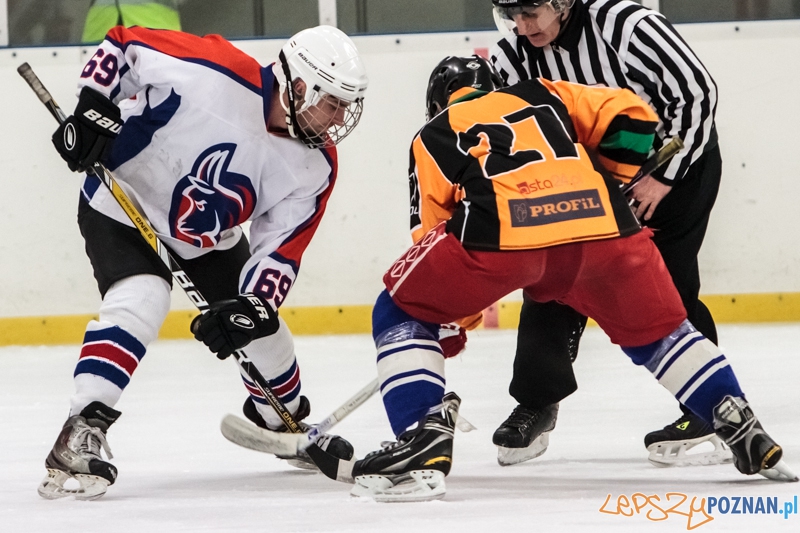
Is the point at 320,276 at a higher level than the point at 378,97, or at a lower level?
lower

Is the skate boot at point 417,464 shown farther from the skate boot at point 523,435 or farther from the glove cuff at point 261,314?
the skate boot at point 523,435

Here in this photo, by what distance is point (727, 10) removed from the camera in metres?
4.92

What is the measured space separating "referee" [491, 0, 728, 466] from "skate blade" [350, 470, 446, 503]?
0.54 metres

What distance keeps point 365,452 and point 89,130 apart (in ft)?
3.04

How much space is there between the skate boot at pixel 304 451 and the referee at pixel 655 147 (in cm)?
33

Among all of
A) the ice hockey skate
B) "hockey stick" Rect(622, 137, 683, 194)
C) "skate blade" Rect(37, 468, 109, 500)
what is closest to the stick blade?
the ice hockey skate

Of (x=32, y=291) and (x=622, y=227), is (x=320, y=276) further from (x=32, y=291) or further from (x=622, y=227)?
(x=622, y=227)

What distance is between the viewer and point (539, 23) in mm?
2391

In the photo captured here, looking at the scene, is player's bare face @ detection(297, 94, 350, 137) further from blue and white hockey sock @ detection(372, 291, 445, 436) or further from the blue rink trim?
the blue rink trim

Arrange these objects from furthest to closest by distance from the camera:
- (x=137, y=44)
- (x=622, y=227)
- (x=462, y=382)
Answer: (x=462, y=382) → (x=137, y=44) → (x=622, y=227)

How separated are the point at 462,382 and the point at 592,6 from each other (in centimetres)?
149

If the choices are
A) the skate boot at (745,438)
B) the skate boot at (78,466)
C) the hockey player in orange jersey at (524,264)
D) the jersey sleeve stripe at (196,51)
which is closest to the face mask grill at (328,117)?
the jersey sleeve stripe at (196,51)

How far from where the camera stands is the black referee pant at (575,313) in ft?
8.05

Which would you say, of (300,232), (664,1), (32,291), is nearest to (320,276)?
(32,291)
